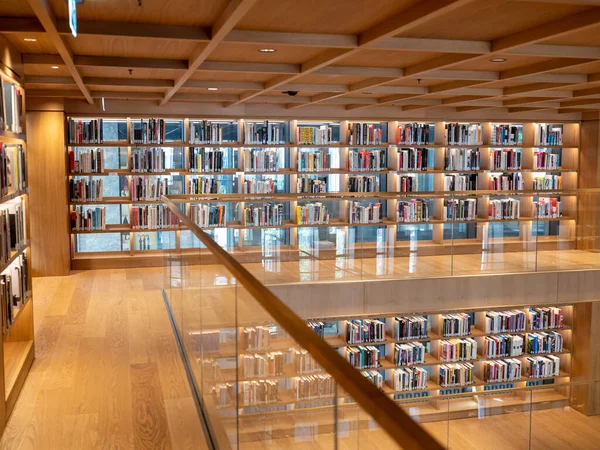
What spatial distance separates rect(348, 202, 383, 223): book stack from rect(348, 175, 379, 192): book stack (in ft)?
0.95

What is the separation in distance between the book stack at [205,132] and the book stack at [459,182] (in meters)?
3.50

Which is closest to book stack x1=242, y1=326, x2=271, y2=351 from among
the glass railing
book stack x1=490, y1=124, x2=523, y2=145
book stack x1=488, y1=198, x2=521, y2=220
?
the glass railing

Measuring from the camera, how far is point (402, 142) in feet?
32.0

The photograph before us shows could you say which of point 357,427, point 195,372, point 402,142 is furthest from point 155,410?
point 402,142

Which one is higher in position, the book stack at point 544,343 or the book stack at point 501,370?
the book stack at point 544,343

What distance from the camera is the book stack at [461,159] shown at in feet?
32.6

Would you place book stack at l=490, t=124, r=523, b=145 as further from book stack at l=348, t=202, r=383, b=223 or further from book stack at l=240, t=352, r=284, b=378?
book stack at l=240, t=352, r=284, b=378

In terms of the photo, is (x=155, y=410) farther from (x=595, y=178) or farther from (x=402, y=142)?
(x=595, y=178)

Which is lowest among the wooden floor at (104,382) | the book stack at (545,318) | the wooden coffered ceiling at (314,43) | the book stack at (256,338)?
the book stack at (545,318)

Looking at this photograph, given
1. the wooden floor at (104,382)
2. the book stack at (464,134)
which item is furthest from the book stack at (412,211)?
the wooden floor at (104,382)

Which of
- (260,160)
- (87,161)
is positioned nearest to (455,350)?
(260,160)

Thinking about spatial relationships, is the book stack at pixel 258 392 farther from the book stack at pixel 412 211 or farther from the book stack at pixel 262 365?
the book stack at pixel 412 211

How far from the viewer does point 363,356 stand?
341 inches

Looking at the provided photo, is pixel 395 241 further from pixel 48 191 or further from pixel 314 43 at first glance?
pixel 48 191
